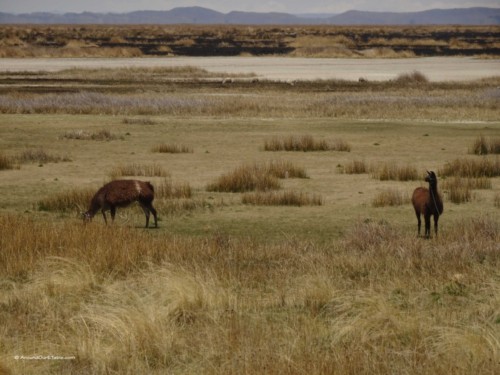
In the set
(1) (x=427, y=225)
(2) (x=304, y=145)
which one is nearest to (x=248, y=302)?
(1) (x=427, y=225)

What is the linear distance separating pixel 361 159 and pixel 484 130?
26.8 feet

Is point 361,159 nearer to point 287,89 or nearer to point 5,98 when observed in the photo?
point 5,98

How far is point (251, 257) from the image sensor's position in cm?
1223

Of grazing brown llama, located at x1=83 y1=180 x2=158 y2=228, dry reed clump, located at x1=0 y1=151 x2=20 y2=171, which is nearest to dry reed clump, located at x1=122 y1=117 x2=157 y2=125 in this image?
dry reed clump, located at x1=0 y1=151 x2=20 y2=171

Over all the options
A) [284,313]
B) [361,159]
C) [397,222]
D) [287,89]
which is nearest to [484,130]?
[361,159]

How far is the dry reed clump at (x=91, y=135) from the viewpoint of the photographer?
2856 centimetres

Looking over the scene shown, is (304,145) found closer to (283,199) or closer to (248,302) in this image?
(283,199)

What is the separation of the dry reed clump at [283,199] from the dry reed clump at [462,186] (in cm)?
251

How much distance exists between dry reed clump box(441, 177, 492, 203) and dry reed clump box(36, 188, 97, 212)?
674 centimetres

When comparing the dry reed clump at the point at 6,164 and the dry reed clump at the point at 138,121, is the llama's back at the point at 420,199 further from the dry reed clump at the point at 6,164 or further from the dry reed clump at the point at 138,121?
the dry reed clump at the point at 138,121

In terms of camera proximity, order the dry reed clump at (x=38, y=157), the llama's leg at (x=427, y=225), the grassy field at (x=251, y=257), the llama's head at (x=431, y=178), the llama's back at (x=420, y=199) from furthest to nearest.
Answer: the dry reed clump at (x=38, y=157) → the llama's back at (x=420, y=199) → the llama's leg at (x=427, y=225) → the llama's head at (x=431, y=178) → the grassy field at (x=251, y=257)

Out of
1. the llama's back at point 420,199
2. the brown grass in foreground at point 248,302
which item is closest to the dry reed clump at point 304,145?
the llama's back at point 420,199

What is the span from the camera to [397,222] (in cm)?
1595

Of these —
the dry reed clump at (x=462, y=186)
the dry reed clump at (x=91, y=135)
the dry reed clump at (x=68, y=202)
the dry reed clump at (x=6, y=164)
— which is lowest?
the dry reed clump at (x=91, y=135)
